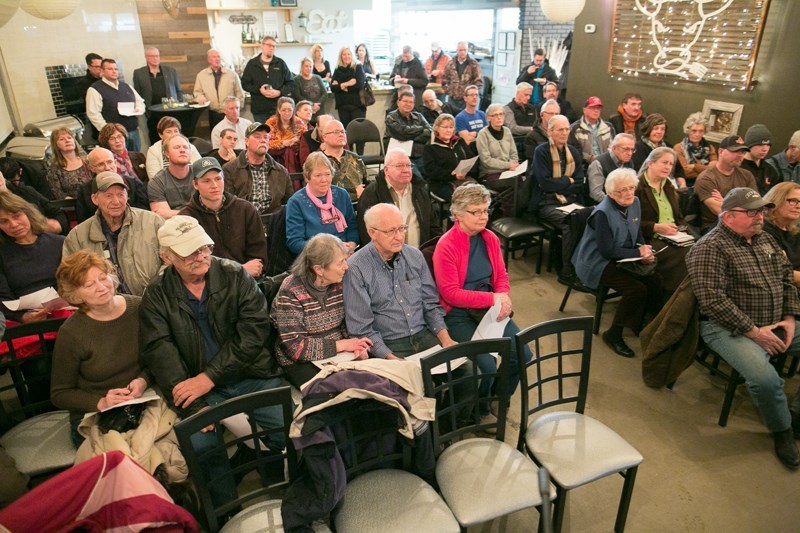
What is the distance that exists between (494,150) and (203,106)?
3.72m

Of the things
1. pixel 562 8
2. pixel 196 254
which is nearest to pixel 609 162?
pixel 562 8

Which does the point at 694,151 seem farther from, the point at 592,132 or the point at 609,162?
the point at 609,162

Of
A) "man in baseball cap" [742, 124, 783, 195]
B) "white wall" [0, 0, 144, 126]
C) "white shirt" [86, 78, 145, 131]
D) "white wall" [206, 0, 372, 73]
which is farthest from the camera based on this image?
"white wall" [206, 0, 372, 73]

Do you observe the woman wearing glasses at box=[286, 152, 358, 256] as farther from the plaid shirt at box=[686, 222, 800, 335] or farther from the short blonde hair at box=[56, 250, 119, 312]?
the plaid shirt at box=[686, 222, 800, 335]

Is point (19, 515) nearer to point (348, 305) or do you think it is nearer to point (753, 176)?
point (348, 305)

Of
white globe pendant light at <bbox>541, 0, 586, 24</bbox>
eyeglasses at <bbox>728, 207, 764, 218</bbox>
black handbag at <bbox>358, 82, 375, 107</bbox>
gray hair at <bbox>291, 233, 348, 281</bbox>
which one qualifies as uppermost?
white globe pendant light at <bbox>541, 0, 586, 24</bbox>

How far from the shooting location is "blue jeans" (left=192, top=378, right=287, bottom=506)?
217 cm

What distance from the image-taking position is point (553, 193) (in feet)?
15.1

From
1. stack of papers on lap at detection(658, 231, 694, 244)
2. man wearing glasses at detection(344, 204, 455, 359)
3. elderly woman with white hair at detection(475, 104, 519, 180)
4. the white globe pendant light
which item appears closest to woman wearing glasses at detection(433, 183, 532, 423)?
man wearing glasses at detection(344, 204, 455, 359)

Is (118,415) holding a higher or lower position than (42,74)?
lower

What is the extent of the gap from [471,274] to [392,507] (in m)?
1.42

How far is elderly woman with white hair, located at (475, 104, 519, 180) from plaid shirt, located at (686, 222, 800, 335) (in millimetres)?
2772

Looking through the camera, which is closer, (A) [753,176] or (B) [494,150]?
(A) [753,176]

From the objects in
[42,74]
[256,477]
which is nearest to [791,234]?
[256,477]
